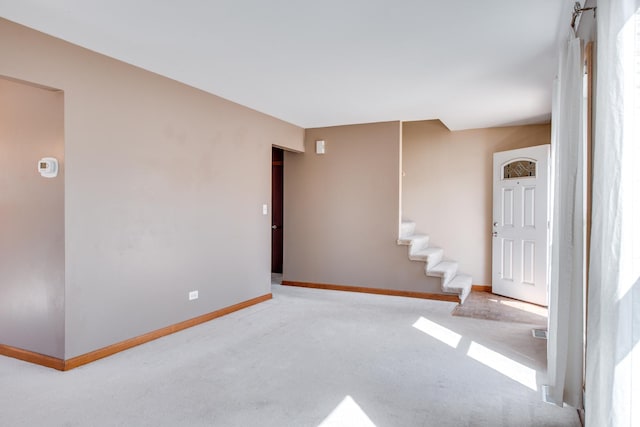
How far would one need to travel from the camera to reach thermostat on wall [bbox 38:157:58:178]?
3.15 metres

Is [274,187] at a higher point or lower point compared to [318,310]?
higher

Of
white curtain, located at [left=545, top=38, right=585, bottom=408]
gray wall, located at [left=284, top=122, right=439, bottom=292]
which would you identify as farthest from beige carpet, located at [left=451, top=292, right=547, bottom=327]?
white curtain, located at [left=545, top=38, right=585, bottom=408]

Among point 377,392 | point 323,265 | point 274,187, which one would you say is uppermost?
point 274,187

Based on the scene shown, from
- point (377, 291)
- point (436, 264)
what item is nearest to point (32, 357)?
point (377, 291)

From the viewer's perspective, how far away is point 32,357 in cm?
330

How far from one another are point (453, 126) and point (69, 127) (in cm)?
499

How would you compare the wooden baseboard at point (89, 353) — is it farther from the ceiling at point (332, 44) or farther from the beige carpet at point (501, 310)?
the beige carpet at point (501, 310)

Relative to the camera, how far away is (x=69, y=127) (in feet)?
10.4

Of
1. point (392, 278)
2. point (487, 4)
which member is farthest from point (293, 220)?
point (487, 4)

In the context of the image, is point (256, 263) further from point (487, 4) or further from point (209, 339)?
point (487, 4)

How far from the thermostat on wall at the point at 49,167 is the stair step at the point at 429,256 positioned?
4317 millimetres

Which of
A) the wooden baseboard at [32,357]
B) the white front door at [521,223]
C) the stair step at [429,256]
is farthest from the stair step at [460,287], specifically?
the wooden baseboard at [32,357]

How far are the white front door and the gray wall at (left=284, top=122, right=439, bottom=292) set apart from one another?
3.74 feet

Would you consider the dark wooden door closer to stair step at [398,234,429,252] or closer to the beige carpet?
stair step at [398,234,429,252]
